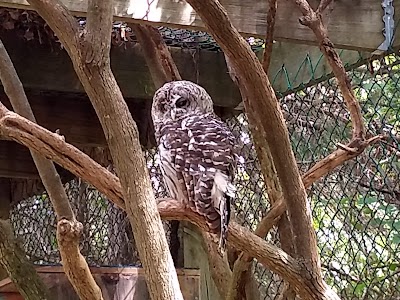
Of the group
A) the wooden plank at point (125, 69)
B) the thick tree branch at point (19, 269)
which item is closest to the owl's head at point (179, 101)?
the wooden plank at point (125, 69)

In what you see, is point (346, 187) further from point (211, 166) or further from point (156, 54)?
point (156, 54)

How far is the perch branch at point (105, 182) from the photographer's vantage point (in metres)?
1.20

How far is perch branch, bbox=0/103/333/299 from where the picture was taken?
47.4 inches

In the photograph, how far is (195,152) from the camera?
69.0 inches

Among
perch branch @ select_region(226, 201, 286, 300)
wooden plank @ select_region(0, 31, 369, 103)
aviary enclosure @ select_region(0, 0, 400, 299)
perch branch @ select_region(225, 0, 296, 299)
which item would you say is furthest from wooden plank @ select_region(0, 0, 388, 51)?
perch branch @ select_region(226, 201, 286, 300)

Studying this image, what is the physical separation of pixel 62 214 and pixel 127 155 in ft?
1.56

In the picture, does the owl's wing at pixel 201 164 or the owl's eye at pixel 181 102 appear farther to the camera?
the owl's eye at pixel 181 102

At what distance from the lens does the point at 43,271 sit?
171 cm

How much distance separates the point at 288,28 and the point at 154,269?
2.70ft

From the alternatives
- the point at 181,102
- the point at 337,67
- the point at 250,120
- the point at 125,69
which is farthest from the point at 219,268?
the point at 125,69

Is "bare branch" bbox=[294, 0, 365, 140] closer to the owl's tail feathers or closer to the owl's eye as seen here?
the owl's tail feathers

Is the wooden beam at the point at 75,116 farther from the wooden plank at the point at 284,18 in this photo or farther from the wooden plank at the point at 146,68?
the wooden plank at the point at 284,18

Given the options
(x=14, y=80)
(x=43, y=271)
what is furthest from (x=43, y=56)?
(x=43, y=271)

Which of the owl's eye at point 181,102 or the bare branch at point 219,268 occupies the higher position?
the owl's eye at point 181,102
